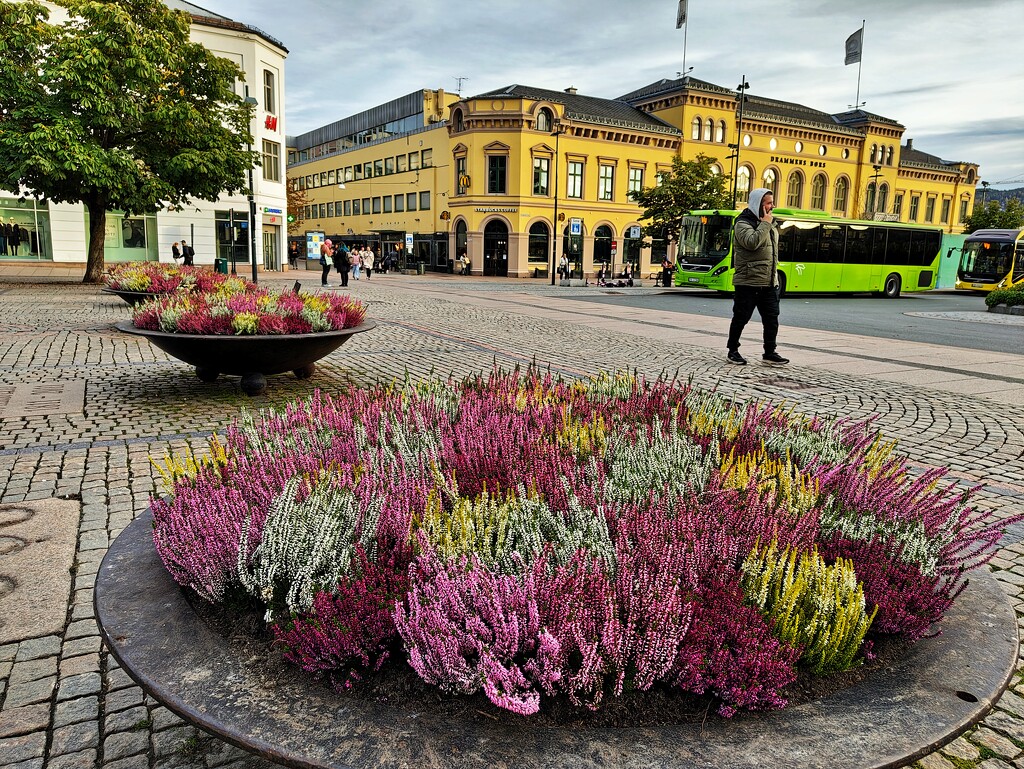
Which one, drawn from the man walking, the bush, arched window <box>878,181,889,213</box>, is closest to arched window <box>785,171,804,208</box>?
arched window <box>878,181,889,213</box>

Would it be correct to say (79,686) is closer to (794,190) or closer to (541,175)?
(541,175)

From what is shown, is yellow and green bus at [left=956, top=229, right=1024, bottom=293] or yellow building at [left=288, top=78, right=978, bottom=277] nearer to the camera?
yellow and green bus at [left=956, top=229, right=1024, bottom=293]

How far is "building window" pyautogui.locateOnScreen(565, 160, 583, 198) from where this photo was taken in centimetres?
5338

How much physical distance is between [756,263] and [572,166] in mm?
45981

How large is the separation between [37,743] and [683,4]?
202 ft

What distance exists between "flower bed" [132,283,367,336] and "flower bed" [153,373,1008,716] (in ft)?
12.2

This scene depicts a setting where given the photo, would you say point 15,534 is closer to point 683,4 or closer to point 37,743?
point 37,743

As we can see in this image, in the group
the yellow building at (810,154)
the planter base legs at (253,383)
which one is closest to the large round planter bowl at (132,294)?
the planter base legs at (253,383)

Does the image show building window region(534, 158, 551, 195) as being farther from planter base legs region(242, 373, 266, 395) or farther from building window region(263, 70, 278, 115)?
planter base legs region(242, 373, 266, 395)

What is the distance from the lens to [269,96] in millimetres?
42531

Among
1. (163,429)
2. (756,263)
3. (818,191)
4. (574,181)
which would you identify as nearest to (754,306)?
(756,263)

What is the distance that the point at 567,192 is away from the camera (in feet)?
176

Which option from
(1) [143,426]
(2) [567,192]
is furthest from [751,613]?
(2) [567,192]

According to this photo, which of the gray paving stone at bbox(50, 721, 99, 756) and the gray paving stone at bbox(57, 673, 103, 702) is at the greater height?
the gray paving stone at bbox(50, 721, 99, 756)
